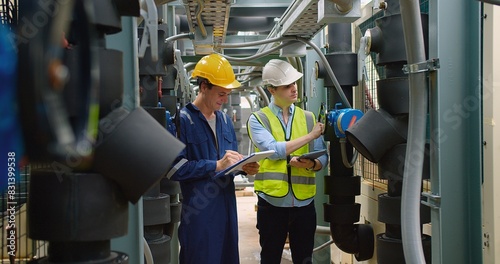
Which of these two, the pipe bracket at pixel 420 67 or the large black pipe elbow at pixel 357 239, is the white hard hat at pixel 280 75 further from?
the pipe bracket at pixel 420 67

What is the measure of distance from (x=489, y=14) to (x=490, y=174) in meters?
0.56

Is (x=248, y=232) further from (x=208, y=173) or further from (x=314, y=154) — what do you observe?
(x=208, y=173)

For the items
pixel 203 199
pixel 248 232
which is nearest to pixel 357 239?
pixel 203 199

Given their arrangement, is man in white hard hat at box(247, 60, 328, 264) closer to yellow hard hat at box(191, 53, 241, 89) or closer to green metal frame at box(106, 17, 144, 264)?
yellow hard hat at box(191, 53, 241, 89)

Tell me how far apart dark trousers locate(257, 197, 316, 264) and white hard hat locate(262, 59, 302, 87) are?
768 millimetres

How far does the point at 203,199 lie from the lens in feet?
8.04

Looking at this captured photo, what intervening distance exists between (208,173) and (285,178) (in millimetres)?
698

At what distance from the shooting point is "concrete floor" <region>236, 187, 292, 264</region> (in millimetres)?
4832

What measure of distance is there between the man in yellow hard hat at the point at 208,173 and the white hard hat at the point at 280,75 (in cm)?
52

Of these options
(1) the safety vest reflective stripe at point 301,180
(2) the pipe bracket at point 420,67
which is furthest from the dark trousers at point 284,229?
(2) the pipe bracket at point 420,67

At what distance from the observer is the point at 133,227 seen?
134cm

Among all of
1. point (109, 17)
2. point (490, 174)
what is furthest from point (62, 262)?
point (490, 174)

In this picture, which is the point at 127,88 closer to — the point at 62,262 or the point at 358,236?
the point at 62,262

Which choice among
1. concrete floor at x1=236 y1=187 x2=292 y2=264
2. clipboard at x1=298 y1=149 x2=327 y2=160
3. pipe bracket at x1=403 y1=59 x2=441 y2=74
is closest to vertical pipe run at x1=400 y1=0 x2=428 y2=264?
pipe bracket at x1=403 y1=59 x2=441 y2=74
